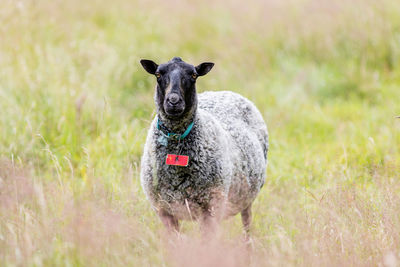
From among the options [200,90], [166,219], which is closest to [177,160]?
[166,219]

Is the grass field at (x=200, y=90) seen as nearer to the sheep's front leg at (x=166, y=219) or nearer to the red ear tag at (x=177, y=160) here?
the sheep's front leg at (x=166, y=219)

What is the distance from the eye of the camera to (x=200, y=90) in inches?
317

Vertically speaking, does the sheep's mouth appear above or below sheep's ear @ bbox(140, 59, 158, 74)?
below

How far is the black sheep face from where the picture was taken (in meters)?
→ 3.86

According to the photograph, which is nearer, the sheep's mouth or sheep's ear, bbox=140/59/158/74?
the sheep's mouth

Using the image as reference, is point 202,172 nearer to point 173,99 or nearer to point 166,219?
point 166,219

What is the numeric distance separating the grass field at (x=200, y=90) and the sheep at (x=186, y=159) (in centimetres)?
24

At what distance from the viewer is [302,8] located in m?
10.5

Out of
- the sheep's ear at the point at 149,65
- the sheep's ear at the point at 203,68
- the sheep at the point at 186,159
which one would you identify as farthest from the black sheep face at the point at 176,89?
the sheep's ear at the point at 149,65

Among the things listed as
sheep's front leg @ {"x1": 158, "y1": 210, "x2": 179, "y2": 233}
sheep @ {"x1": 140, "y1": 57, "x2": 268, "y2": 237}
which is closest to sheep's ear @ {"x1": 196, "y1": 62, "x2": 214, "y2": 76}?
sheep @ {"x1": 140, "y1": 57, "x2": 268, "y2": 237}

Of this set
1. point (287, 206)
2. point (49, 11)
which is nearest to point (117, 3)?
point (49, 11)

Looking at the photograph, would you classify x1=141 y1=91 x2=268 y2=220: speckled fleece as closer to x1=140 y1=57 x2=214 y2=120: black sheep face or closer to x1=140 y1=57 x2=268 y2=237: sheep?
x1=140 y1=57 x2=268 y2=237: sheep

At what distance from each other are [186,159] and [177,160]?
0.07m

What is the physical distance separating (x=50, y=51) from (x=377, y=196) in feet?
17.3
